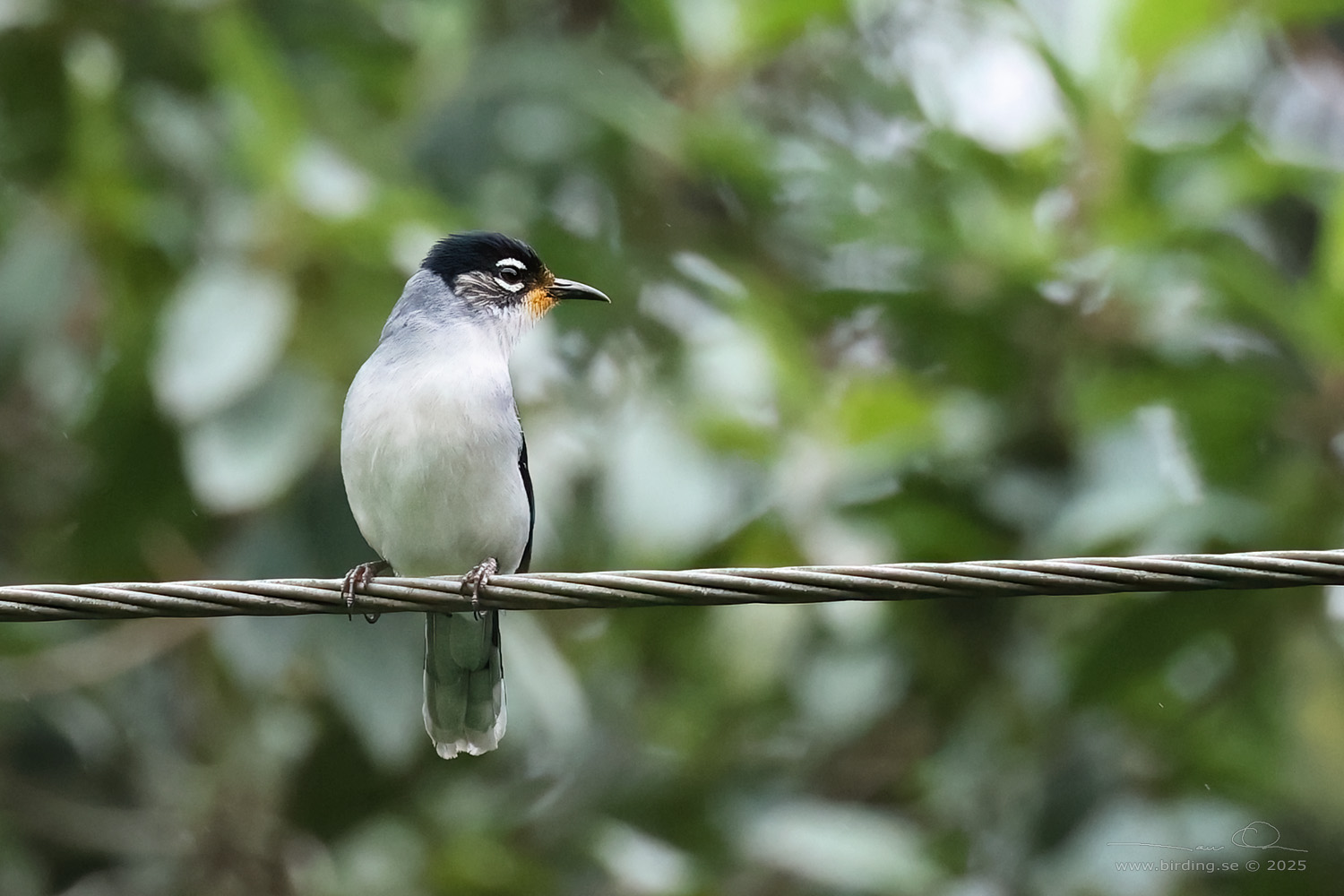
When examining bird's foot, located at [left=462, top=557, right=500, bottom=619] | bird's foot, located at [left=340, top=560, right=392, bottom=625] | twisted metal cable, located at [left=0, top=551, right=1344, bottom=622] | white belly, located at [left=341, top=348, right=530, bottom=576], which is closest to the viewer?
twisted metal cable, located at [left=0, top=551, right=1344, bottom=622]

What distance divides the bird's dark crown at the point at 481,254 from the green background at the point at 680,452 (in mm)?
120

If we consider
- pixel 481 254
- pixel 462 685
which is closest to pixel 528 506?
pixel 462 685

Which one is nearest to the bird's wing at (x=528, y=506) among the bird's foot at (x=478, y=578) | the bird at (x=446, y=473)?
the bird at (x=446, y=473)

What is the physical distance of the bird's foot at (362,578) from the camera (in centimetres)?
327

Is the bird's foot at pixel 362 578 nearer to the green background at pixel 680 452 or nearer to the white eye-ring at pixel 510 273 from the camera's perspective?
the green background at pixel 680 452

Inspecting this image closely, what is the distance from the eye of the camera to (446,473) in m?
4.72

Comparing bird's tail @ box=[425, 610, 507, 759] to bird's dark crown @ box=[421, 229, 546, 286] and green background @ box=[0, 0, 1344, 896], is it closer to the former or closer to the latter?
green background @ box=[0, 0, 1344, 896]

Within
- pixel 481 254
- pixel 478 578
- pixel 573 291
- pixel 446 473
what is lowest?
pixel 478 578

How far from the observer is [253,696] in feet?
18.1

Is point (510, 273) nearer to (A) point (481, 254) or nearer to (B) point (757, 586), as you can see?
(A) point (481, 254)

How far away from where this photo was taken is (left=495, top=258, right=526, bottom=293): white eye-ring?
5656mm

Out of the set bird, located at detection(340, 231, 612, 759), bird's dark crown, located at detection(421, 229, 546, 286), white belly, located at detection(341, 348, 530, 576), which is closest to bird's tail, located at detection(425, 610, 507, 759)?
bird, located at detection(340, 231, 612, 759)

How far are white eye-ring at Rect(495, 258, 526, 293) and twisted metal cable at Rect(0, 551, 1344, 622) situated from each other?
2.62 metres

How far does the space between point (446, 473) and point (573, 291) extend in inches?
48.4
